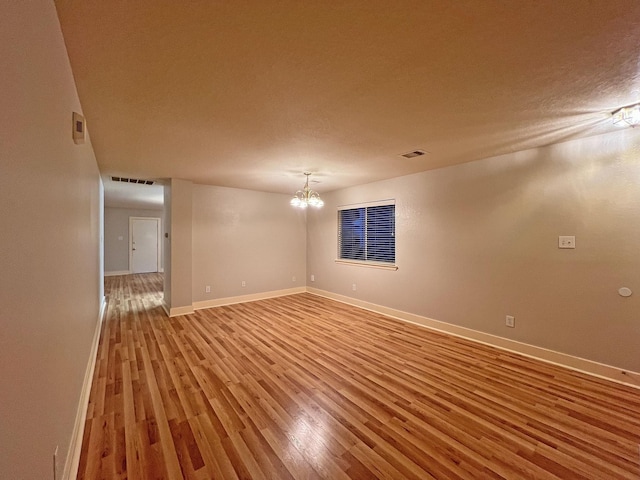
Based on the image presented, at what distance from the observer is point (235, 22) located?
4.30 ft

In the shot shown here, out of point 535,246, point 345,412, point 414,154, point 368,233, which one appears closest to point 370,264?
point 368,233

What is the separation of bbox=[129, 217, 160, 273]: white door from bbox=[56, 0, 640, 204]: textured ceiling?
8.03 meters

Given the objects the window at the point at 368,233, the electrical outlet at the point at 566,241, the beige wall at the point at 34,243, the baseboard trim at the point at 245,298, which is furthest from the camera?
the baseboard trim at the point at 245,298

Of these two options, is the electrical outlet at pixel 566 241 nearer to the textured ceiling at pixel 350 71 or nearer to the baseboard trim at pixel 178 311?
the textured ceiling at pixel 350 71

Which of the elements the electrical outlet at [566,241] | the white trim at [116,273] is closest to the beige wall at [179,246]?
the electrical outlet at [566,241]

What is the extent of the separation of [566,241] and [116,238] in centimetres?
1184

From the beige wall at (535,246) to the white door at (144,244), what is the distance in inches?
375

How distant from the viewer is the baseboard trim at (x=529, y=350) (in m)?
2.55

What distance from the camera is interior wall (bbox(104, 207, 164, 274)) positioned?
30.0ft

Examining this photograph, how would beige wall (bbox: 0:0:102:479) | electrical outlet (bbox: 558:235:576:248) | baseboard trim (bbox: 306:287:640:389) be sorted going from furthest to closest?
electrical outlet (bbox: 558:235:576:248)
baseboard trim (bbox: 306:287:640:389)
beige wall (bbox: 0:0:102:479)

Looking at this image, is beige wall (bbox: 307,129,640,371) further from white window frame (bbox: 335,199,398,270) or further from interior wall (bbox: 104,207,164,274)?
interior wall (bbox: 104,207,164,274)

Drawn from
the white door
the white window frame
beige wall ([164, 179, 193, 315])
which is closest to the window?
the white window frame

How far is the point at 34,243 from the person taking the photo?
100 cm

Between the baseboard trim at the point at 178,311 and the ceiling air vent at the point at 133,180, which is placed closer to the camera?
the baseboard trim at the point at 178,311
